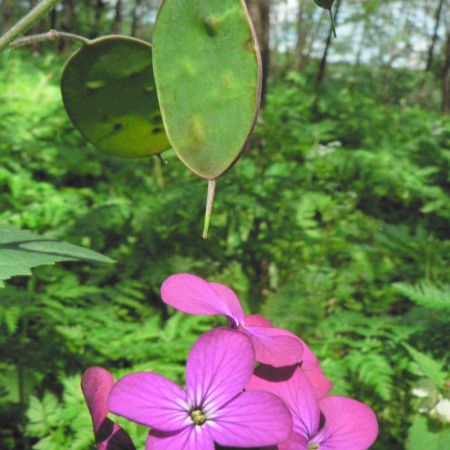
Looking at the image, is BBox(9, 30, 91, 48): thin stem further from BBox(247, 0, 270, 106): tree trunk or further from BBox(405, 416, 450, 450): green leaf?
BBox(247, 0, 270, 106): tree trunk

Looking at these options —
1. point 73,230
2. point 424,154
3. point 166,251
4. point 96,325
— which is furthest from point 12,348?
point 424,154

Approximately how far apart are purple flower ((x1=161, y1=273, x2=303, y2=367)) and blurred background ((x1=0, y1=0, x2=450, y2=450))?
211 mm

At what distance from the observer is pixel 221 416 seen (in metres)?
0.42

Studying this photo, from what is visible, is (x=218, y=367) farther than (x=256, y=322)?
No

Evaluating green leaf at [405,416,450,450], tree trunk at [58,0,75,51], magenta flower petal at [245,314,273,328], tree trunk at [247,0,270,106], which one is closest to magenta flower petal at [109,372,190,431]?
magenta flower petal at [245,314,273,328]

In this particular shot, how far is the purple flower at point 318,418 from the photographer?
1.52ft

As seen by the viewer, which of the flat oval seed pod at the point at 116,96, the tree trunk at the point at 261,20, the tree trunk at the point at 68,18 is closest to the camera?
the flat oval seed pod at the point at 116,96

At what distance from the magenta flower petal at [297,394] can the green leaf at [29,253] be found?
0.35 metres

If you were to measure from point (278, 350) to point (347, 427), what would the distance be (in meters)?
0.10

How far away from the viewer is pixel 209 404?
44cm

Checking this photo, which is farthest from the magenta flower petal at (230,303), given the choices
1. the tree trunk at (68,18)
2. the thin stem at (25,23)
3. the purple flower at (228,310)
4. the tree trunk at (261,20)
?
the tree trunk at (68,18)

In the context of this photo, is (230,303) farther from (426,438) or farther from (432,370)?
(432,370)

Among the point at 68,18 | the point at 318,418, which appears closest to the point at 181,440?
the point at 318,418

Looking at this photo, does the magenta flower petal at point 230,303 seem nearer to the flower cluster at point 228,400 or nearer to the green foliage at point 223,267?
the flower cluster at point 228,400
